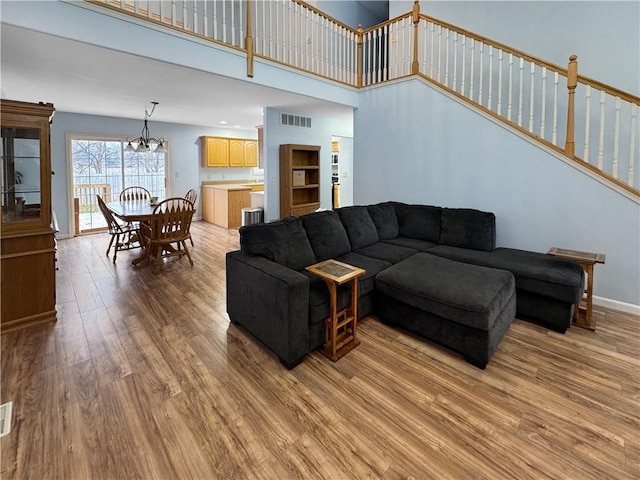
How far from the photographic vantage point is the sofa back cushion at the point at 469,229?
353 centimetres

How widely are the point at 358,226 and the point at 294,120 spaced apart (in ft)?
10.6

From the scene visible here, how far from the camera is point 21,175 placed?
2713mm

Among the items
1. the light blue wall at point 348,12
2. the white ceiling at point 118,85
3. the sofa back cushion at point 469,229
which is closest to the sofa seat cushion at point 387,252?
the sofa back cushion at point 469,229

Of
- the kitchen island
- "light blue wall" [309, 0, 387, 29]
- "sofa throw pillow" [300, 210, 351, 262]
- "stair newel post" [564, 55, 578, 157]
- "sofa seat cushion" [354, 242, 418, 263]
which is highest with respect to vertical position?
"light blue wall" [309, 0, 387, 29]

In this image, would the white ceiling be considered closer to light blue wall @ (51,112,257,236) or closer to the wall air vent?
the wall air vent

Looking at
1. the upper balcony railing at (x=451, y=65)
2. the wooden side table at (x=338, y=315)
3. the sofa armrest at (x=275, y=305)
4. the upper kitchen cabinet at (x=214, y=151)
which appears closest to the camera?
the sofa armrest at (x=275, y=305)

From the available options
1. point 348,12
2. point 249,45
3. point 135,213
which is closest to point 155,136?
point 135,213

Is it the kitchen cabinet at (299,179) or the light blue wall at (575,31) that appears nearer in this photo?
the light blue wall at (575,31)

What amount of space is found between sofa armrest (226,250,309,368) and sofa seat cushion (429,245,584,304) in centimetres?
194

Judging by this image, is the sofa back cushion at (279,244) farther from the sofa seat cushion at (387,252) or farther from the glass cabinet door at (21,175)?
the glass cabinet door at (21,175)

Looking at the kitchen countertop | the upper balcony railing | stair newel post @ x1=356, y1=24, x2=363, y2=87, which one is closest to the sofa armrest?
the upper balcony railing

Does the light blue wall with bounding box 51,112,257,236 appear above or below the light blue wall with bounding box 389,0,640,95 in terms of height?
below

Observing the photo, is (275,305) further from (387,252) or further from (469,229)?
(469,229)

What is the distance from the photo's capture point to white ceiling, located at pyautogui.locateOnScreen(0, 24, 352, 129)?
2.95m
